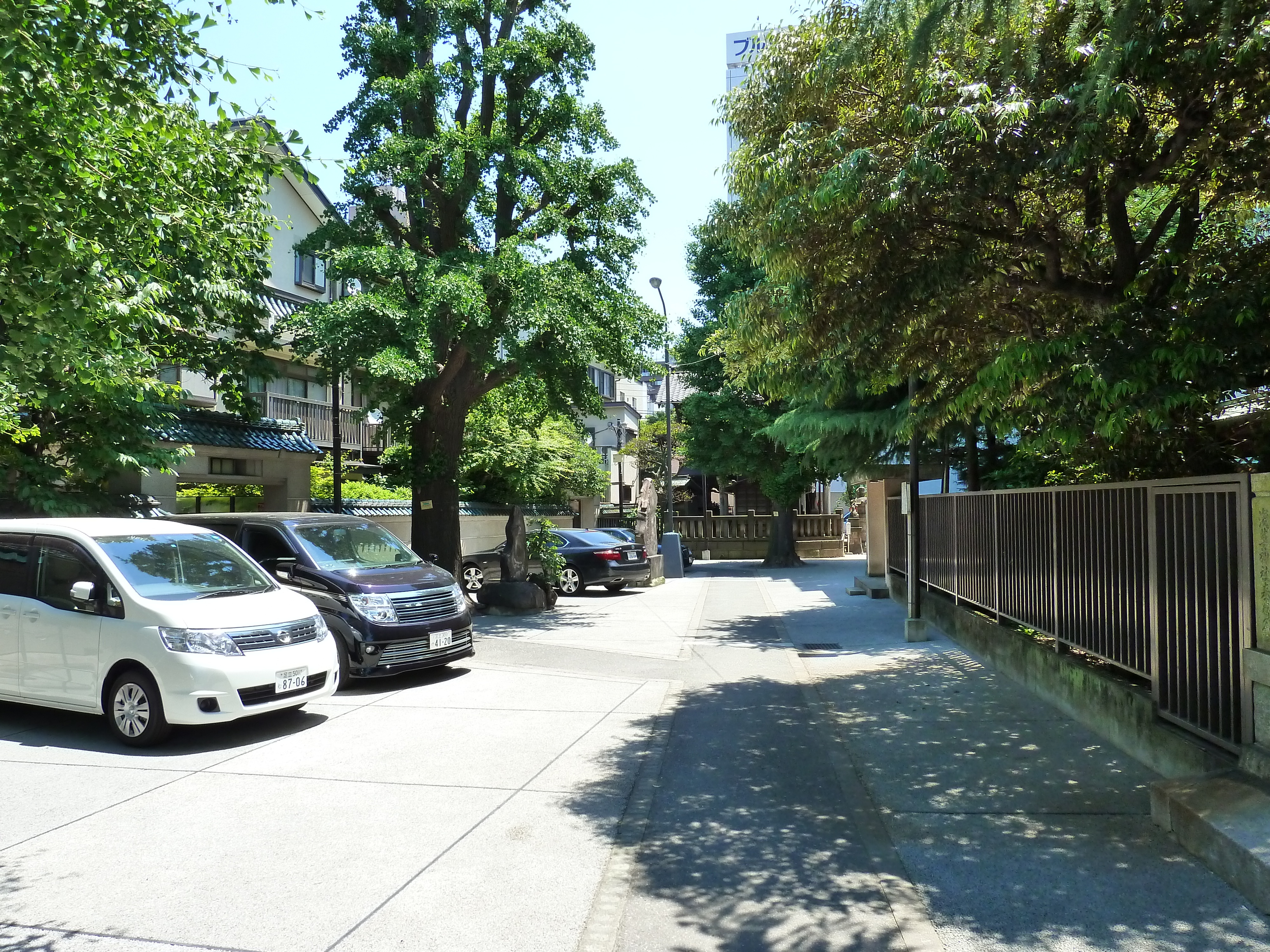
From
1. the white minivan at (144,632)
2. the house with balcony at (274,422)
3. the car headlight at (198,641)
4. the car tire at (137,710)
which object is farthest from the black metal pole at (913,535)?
the car tire at (137,710)

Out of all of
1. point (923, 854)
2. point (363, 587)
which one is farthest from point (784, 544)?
point (923, 854)

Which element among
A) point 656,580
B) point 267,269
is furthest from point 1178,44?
point 656,580

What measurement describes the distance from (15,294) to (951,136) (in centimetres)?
632

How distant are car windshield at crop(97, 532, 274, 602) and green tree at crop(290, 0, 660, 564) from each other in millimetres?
5163

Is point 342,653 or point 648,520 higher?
point 648,520

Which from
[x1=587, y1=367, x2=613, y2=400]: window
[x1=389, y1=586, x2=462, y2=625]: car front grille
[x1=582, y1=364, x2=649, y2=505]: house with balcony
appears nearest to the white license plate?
[x1=389, y1=586, x2=462, y2=625]: car front grille

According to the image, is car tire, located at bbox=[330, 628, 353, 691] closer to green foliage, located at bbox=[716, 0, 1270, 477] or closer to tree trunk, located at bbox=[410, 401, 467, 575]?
green foliage, located at bbox=[716, 0, 1270, 477]

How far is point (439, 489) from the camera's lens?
1594cm

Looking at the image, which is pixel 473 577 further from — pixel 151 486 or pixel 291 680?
pixel 291 680

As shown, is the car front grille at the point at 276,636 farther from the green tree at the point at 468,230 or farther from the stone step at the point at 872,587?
the stone step at the point at 872,587

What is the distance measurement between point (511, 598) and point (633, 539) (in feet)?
24.7

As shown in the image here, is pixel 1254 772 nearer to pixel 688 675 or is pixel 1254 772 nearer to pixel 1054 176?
pixel 1054 176

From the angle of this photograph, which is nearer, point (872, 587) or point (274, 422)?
point (274, 422)

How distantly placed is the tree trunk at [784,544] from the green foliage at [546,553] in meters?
15.0
